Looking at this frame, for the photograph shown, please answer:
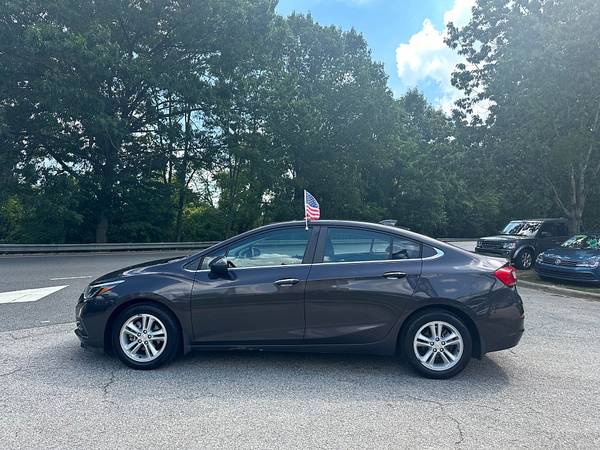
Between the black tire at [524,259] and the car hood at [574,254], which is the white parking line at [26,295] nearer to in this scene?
the car hood at [574,254]

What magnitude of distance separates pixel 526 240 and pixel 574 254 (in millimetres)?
2917

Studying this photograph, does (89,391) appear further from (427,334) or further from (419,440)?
(427,334)

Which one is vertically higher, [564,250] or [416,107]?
[416,107]

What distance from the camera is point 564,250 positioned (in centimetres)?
1130

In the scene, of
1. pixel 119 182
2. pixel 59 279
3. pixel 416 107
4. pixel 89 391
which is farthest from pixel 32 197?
pixel 416 107

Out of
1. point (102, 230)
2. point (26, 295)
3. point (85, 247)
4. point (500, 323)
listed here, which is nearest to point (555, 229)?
point (500, 323)

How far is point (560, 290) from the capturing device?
1023 centimetres

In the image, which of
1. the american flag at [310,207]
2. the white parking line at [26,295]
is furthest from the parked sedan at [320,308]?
the white parking line at [26,295]

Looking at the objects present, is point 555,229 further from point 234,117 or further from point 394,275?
point 234,117

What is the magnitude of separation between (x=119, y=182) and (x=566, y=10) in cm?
1914

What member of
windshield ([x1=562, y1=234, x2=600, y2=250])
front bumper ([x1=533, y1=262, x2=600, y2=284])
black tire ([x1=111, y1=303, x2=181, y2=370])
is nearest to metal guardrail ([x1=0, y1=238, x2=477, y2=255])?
front bumper ([x1=533, y1=262, x2=600, y2=284])

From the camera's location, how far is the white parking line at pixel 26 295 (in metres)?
7.94

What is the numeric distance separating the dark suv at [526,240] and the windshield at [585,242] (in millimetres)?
1806

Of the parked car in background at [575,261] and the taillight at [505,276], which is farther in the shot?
the parked car in background at [575,261]
